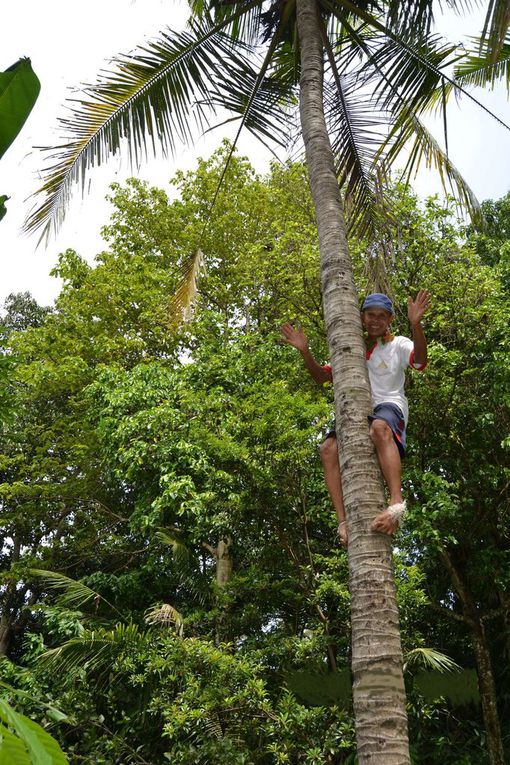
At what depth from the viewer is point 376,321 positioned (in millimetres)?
3893

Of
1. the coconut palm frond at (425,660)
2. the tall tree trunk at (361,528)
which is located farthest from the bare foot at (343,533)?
the coconut palm frond at (425,660)

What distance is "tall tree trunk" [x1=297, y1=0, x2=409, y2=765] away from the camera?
2672 millimetres

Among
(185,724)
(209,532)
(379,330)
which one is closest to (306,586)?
(209,532)

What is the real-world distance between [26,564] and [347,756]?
6601 millimetres

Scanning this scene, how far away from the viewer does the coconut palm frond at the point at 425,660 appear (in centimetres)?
701

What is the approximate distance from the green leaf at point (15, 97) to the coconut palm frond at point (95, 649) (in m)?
7.87

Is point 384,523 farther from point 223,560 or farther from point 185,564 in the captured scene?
point 223,560

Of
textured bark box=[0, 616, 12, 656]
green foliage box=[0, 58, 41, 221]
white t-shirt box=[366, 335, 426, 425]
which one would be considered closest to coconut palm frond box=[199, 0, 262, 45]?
white t-shirt box=[366, 335, 426, 425]

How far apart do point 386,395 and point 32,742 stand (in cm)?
329

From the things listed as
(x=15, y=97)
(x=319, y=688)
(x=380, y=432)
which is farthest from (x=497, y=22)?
(x=319, y=688)

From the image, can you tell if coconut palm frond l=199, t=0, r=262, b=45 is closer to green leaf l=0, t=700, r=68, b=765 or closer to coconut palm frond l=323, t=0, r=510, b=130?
coconut palm frond l=323, t=0, r=510, b=130

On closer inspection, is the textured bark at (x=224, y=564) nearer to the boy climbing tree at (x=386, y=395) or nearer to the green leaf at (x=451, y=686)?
the green leaf at (x=451, y=686)

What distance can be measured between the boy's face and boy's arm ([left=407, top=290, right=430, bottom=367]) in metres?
0.28

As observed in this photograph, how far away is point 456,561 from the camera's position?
1052 cm
